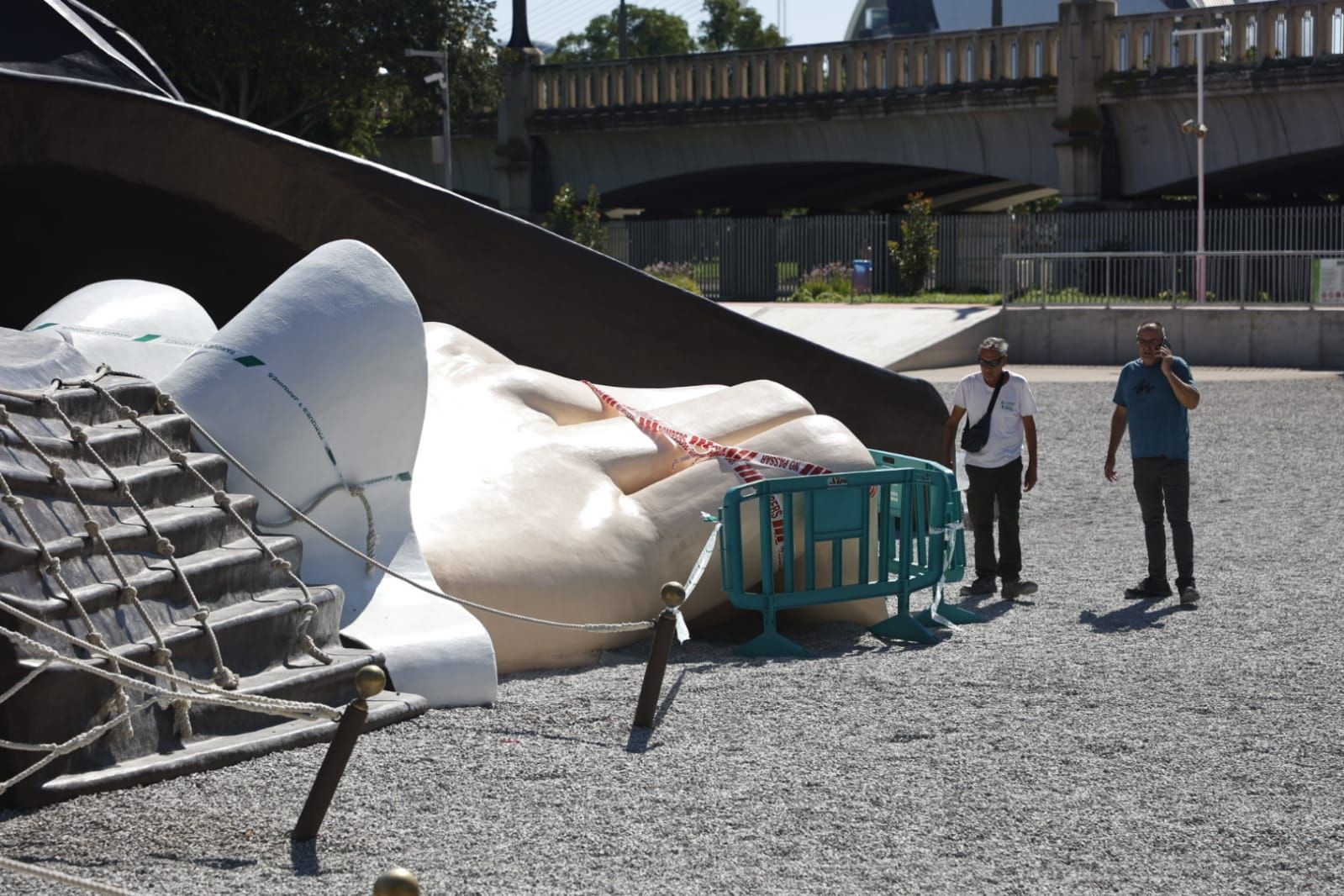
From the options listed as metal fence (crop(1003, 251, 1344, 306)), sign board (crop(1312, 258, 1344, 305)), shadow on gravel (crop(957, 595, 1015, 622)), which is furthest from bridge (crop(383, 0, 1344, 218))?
shadow on gravel (crop(957, 595, 1015, 622))

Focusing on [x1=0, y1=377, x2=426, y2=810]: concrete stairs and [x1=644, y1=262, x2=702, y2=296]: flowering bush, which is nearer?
[x1=0, y1=377, x2=426, y2=810]: concrete stairs

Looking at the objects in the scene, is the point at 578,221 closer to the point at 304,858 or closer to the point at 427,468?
the point at 427,468

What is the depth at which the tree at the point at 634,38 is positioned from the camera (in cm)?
8800

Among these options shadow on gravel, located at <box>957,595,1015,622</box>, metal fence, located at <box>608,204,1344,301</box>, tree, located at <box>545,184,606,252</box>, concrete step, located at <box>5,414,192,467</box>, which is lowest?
shadow on gravel, located at <box>957,595,1015,622</box>

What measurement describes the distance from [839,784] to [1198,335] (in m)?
21.9

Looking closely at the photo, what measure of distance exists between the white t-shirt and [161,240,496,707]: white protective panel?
3767mm

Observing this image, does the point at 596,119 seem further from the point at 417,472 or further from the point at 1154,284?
the point at 417,472

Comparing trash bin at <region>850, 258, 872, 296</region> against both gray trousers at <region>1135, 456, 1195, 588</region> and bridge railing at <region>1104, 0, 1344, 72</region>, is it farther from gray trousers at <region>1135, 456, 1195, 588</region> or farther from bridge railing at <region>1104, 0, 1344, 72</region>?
gray trousers at <region>1135, 456, 1195, 588</region>

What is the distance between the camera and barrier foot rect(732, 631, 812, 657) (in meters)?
8.17

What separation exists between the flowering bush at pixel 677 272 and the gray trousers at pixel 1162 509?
24768 mm

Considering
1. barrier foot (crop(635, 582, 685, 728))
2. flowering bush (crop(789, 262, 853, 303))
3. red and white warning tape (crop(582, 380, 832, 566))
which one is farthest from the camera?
flowering bush (crop(789, 262, 853, 303))

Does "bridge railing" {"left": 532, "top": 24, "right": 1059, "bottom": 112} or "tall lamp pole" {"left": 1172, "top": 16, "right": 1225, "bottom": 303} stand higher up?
"bridge railing" {"left": 532, "top": 24, "right": 1059, "bottom": 112}

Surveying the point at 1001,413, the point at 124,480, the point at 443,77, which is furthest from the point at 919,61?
the point at 124,480

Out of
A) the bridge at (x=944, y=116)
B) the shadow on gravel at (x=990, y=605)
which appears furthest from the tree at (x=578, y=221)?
the shadow on gravel at (x=990, y=605)
